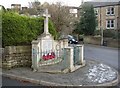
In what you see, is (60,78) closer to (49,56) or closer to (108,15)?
(49,56)

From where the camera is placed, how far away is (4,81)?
33.8 ft

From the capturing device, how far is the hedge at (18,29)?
43.9 feet

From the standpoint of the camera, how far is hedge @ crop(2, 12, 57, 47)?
43.9 ft

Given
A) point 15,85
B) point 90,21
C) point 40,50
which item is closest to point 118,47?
point 90,21

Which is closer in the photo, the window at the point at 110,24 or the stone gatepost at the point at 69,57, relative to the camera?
the stone gatepost at the point at 69,57

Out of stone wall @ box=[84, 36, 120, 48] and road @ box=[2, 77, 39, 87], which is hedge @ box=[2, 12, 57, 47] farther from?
stone wall @ box=[84, 36, 120, 48]

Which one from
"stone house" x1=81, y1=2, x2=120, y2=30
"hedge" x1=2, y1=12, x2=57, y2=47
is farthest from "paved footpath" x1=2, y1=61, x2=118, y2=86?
"stone house" x1=81, y1=2, x2=120, y2=30

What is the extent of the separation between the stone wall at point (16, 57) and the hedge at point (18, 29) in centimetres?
50

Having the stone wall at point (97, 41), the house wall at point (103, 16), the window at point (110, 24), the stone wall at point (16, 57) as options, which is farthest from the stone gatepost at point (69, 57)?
the window at point (110, 24)

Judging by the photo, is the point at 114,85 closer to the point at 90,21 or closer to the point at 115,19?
the point at 90,21

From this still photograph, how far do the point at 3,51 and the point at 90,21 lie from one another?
33777 millimetres

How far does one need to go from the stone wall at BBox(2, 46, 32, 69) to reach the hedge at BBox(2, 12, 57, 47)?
1.63ft

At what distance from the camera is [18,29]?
45.1ft

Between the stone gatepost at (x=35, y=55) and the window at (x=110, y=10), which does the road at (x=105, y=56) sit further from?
the window at (x=110, y=10)
